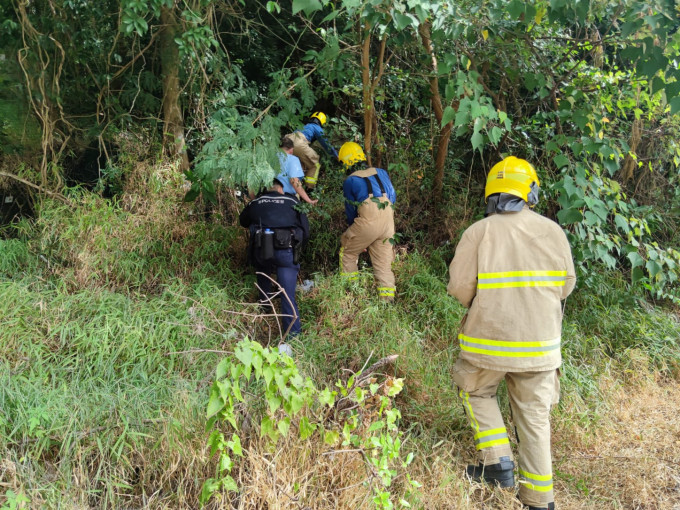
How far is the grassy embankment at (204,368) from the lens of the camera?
2410mm

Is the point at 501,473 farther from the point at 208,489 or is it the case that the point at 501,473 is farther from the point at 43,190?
the point at 43,190

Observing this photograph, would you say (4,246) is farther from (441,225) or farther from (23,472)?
(441,225)

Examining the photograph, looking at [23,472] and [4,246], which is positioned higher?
[4,246]

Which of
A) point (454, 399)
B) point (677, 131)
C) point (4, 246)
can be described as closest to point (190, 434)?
point (454, 399)

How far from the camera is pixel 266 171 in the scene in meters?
3.83

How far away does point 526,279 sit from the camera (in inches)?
105

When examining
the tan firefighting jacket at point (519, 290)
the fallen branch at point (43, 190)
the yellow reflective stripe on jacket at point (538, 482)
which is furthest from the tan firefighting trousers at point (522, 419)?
the fallen branch at point (43, 190)

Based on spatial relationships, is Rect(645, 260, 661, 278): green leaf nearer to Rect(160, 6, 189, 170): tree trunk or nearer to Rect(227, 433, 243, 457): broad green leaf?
Rect(227, 433, 243, 457): broad green leaf

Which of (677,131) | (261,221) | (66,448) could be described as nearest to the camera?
(66,448)

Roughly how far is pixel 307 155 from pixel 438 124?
1.50 metres

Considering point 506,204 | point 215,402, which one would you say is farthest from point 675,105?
point 215,402

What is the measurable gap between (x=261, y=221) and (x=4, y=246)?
2.29m

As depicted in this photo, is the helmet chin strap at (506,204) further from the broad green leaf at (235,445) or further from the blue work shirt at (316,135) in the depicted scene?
the blue work shirt at (316,135)

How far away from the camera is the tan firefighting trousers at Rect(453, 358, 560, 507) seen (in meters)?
2.62
